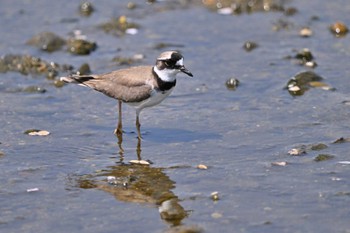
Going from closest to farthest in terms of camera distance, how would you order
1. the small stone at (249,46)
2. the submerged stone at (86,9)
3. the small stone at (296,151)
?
the small stone at (296,151)
the small stone at (249,46)
the submerged stone at (86,9)

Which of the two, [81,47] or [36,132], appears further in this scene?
[81,47]

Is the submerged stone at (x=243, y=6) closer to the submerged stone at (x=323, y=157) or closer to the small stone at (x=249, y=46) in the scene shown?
the small stone at (x=249, y=46)

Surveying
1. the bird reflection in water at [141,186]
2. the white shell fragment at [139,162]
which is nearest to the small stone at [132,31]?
the white shell fragment at [139,162]

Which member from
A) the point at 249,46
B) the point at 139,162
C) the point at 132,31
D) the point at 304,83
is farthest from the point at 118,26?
the point at 139,162

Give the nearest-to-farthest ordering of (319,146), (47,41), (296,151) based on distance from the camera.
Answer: (296,151), (319,146), (47,41)

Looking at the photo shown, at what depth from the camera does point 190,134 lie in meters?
9.02

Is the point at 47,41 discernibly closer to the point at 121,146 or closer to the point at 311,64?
the point at 121,146

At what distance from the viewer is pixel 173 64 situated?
351 inches

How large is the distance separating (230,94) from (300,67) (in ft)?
4.38

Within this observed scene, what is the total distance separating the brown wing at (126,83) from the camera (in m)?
8.98

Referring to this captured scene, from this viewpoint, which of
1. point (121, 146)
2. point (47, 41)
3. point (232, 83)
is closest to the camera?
point (121, 146)

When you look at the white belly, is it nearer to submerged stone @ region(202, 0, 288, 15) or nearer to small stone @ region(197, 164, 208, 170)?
small stone @ region(197, 164, 208, 170)

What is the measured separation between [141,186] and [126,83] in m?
1.91

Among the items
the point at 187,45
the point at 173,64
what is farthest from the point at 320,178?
the point at 187,45
